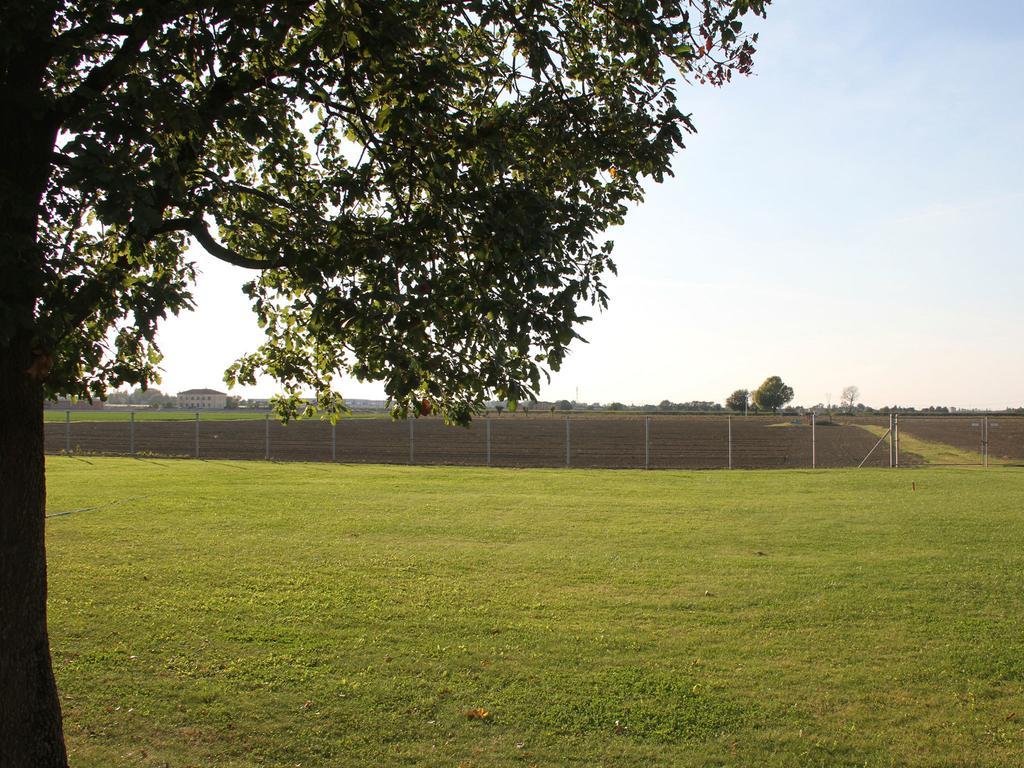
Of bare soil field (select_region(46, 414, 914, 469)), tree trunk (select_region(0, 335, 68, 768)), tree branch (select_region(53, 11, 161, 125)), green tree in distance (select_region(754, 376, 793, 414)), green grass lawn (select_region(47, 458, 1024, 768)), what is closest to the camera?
tree branch (select_region(53, 11, 161, 125))

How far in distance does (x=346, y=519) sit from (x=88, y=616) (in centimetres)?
601

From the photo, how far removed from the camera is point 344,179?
15.8ft

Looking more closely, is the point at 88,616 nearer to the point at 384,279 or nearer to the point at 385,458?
the point at 384,279

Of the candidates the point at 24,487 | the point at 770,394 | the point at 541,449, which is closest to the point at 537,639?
the point at 24,487

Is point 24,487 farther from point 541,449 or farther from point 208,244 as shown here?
point 541,449

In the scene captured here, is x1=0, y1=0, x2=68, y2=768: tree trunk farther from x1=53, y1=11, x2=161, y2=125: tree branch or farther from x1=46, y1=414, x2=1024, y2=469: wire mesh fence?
x1=46, y1=414, x2=1024, y2=469: wire mesh fence

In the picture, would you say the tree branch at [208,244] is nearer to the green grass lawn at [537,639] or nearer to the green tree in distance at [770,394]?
the green grass lawn at [537,639]

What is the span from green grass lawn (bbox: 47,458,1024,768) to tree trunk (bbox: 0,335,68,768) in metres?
0.66

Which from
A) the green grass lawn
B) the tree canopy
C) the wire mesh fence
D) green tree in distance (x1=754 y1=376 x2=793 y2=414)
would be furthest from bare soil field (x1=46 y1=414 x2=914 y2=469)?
green tree in distance (x1=754 y1=376 x2=793 y2=414)

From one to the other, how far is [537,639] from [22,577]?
4107mm

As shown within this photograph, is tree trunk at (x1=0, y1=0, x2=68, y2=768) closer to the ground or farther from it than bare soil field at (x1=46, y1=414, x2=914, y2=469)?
farther from it

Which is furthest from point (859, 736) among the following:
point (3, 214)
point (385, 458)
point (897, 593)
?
point (385, 458)

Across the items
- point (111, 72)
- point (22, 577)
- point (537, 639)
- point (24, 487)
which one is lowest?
point (537, 639)

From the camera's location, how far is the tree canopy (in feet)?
12.3
